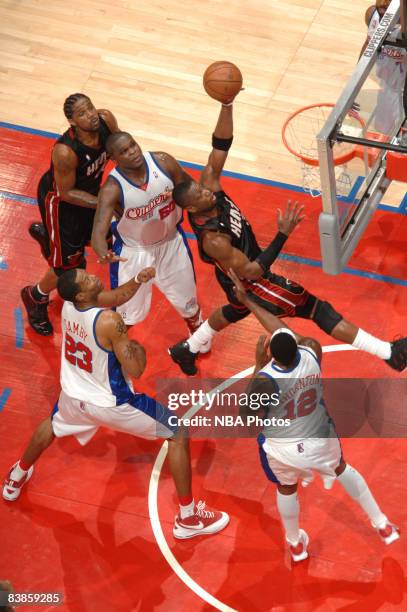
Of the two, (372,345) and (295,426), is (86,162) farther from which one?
(295,426)

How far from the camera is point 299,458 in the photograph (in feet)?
18.9

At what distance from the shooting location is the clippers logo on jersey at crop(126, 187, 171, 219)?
22.4 feet

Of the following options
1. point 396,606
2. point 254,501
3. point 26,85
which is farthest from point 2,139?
point 396,606

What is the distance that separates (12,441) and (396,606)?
3.07 m

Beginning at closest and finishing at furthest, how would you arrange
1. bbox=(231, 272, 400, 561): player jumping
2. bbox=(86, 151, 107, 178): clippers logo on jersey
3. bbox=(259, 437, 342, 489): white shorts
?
bbox=(231, 272, 400, 561): player jumping → bbox=(259, 437, 342, 489): white shorts → bbox=(86, 151, 107, 178): clippers logo on jersey

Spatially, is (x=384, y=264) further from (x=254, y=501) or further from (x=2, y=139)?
(x=2, y=139)

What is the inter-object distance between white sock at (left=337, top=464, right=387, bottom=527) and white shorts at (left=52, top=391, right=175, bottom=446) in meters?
1.18

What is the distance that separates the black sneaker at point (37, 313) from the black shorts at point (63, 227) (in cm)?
42

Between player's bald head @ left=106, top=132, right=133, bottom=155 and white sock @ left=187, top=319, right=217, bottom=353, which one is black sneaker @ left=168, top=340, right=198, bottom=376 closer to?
white sock @ left=187, top=319, right=217, bottom=353

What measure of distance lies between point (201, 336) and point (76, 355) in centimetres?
152

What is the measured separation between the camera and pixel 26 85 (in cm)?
1010

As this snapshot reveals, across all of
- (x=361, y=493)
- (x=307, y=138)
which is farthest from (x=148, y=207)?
(x=307, y=138)

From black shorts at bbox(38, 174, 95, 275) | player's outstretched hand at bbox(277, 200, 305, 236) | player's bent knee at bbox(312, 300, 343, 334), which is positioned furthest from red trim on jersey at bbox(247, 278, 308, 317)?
black shorts at bbox(38, 174, 95, 275)

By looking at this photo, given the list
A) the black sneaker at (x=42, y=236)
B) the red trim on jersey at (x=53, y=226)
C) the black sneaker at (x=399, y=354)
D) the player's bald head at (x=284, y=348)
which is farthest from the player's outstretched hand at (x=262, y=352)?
the black sneaker at (x=42, y=236)
